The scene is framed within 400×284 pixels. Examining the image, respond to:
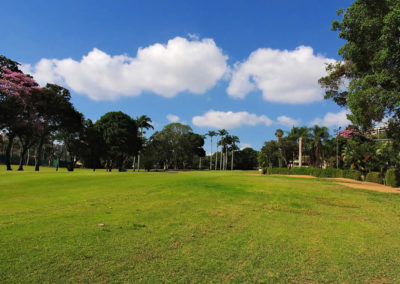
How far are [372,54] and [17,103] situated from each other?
1487 inches

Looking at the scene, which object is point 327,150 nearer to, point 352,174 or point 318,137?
point 318,137

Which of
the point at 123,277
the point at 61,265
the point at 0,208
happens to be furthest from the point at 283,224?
the point at 0,208

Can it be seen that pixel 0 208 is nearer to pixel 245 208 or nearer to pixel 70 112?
pixel 245 208

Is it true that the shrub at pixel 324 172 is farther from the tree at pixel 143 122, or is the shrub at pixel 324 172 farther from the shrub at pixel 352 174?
the tree at pixel 143 122

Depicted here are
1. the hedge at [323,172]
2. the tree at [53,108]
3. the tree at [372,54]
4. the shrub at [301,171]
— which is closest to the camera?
the tree at [372,54]

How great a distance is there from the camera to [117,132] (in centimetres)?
5128

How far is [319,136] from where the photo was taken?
64.2 m

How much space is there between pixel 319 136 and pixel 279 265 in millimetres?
67201

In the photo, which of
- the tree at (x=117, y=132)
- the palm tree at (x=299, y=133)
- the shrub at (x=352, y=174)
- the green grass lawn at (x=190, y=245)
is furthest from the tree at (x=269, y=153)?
the green grass lawn at (x=190, y=245)

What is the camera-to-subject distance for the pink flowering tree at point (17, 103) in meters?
30.5

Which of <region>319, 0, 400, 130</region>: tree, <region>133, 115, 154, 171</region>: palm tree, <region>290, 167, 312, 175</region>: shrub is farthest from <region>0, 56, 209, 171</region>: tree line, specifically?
<region>319, 0, 400, 130</region>: tree

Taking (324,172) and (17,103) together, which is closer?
(17,103)

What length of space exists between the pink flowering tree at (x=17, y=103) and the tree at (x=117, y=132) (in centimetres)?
1609

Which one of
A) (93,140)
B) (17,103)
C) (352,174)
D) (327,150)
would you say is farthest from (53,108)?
(327,150)
